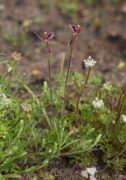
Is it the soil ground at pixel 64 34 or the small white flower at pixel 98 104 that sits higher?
the soil ground at pixel 64 34

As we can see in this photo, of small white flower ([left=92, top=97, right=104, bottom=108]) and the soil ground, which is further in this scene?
the soil ground

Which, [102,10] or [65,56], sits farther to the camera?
[102,10]

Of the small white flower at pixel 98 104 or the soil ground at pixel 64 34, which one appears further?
the soil ground at pixel 64 34

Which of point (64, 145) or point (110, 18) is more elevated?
point (110, 18)

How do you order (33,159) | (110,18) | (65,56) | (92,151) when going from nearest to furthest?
(33,159) < (92,151) < (65,56) < (110,18)

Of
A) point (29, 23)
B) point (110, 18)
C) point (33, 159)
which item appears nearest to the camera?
point (33, 159)

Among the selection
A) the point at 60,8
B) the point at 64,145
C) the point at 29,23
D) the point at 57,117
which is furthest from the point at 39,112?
the point at 60,8

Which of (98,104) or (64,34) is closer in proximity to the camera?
(98,104)

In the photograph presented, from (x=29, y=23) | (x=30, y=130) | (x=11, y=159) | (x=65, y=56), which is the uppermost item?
(x=29, y=23)

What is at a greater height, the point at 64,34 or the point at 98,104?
the point at 64,34

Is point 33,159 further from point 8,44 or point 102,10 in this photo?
point 102,10

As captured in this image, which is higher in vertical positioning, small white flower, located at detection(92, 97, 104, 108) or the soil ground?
the soil ground
